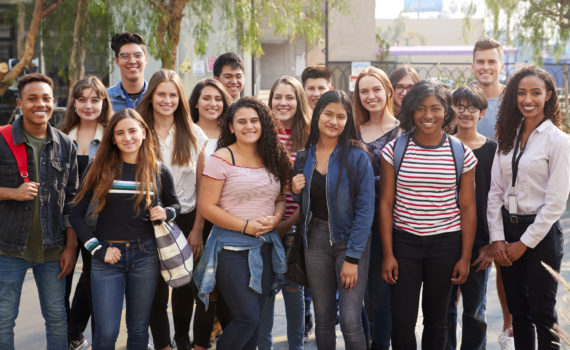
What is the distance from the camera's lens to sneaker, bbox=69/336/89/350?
4148 millimetres

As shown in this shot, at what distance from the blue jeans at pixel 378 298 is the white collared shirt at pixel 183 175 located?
1.30 metres

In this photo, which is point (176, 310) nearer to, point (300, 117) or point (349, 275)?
point (349, 275)

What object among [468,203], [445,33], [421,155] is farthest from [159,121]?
[445,33]

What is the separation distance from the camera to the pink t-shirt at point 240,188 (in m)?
3.41

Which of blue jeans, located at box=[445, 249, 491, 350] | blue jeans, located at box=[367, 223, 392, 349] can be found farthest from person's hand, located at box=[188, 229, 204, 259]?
blue jeans, located at box=[445, 249, 491, 350]

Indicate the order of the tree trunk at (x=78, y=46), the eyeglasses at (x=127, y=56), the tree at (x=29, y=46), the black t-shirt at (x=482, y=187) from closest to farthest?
1. the black t-shirt at (x=482, y=187)
2. the eyeglasses at (x=127, y=56)
3. the tree at (x=29, y=46)
4. the tree trunk at (x=78, y=46)

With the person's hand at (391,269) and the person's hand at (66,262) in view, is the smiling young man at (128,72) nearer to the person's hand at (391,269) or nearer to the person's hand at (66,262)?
the person's hand at (66,262)

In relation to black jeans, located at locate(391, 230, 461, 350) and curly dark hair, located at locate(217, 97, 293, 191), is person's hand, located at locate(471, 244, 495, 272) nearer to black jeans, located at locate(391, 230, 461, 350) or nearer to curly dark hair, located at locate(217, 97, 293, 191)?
black jeans, located at locate(391, 230, 461, 350)

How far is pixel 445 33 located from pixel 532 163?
64.0 m

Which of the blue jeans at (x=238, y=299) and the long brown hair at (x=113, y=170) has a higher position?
the long brown hair at (x=113, y=170)

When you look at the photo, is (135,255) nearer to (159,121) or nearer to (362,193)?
(159,121)

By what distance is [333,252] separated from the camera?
340 cm

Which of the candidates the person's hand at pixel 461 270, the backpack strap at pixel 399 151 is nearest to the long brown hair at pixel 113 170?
the backpack strap at pixel 399 151

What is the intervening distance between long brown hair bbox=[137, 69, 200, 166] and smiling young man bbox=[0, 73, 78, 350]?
565mm
